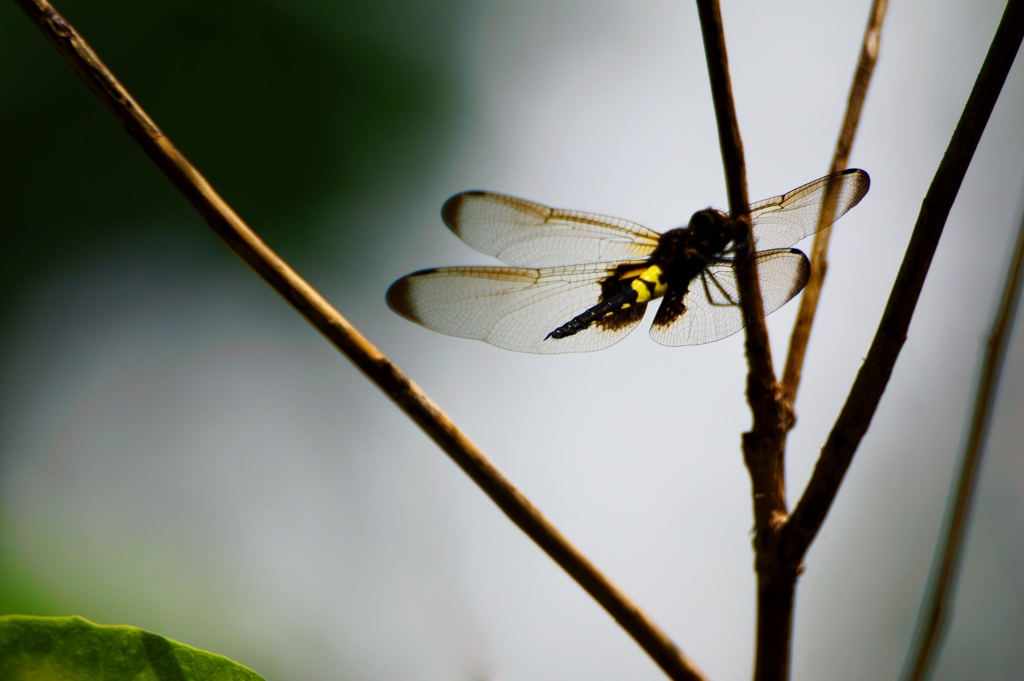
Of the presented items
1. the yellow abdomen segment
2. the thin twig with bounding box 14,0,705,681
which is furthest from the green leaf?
the yellow abdomen segment

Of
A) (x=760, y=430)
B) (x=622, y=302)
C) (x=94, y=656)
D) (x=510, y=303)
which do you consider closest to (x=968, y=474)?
(x=760, y=430)

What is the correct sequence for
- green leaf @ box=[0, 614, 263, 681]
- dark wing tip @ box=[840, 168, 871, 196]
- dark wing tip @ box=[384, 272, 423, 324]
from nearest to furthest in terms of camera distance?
green leaf @ box=[0, 614, 263, 681]
dark wing tip @ box=[840, 168, 871, 196]
dark wing tip @ box=[384, 272, 423, 324]

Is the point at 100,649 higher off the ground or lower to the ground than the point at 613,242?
lower

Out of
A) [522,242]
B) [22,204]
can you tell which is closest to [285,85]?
[22,204]

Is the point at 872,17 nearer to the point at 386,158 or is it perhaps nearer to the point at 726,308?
the point at 726,308

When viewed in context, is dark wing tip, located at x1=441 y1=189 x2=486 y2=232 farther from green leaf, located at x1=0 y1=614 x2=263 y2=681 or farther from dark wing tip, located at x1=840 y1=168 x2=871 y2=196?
green leaf, located at x1=0 y1=614 x2=263 y2=681

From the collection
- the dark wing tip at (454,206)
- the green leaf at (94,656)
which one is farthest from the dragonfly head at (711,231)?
the green leaf at (94,656)

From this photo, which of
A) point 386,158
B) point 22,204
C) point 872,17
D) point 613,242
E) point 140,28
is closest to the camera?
point 872,17
